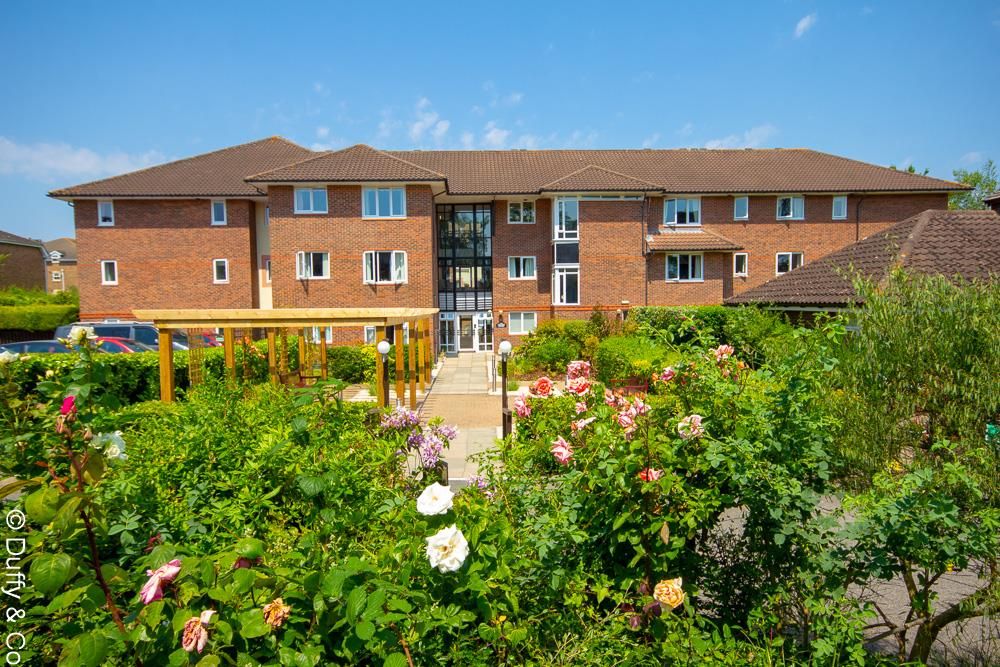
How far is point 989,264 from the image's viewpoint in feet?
35.4

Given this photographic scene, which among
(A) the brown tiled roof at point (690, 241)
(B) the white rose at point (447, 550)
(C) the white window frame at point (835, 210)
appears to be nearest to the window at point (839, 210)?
(C) the white window frame at point (835, 210)

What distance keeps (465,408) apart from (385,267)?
41.6ft

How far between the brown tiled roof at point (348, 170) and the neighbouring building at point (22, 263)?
3243 centimetres

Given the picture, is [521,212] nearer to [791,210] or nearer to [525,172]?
[525,172]

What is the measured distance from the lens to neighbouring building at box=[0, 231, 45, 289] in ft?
146

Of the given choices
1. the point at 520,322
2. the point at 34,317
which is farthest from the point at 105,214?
the point at 520,322

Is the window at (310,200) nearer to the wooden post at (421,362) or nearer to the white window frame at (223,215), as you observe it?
the white window frame at (223,215)

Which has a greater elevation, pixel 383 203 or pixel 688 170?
pixel 688 170

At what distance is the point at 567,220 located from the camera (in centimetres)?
2905

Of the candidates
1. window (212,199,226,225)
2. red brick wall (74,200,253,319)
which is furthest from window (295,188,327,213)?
window (212,199,226,225)

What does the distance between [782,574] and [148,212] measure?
114ft

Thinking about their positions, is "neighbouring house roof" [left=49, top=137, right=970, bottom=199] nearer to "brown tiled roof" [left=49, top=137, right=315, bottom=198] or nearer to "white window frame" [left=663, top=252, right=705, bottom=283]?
"brown tiled roof" [left=49, top=137, right=315, bottom=198]

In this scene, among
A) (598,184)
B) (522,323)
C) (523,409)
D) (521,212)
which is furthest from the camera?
(521,212)

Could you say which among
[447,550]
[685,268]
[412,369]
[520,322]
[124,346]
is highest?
[685,268]
